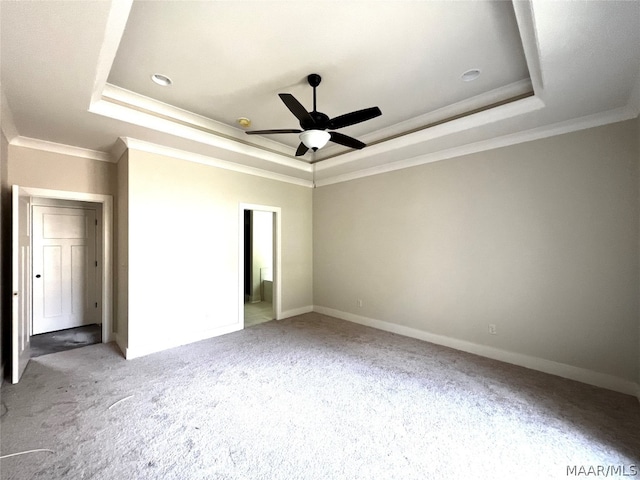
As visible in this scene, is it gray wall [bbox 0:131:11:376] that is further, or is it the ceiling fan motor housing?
gray wall [bbox 0:131:11:376]

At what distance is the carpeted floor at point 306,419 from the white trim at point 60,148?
101 inches

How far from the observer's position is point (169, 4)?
182cm

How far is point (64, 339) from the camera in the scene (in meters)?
3.96

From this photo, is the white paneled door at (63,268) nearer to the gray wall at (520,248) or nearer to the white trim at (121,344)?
the white trim at (121,344)

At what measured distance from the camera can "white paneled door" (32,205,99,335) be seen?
4.18 metres

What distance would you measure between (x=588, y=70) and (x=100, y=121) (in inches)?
172

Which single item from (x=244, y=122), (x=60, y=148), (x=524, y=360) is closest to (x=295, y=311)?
(x=244, y=122)

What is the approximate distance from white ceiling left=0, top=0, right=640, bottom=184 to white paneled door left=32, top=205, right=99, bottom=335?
1469 mm

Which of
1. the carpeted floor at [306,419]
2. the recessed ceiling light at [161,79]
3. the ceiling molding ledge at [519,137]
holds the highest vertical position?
the recessed ceiling light at [161,79]

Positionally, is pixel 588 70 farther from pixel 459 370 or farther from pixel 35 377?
pixel 35 377

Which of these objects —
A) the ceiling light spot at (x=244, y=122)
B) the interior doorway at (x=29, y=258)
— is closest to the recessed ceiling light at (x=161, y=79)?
the ceiling light spot at (x=244, y=122)

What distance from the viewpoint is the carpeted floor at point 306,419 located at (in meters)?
1.74

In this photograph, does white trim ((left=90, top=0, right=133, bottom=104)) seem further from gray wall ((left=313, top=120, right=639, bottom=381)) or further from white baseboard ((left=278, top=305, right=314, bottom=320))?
white baseboard ((left=278, top=305, right=314, bottom=320))

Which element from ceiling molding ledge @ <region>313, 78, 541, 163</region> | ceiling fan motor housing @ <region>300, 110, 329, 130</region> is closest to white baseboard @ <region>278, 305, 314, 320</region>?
ceiling molding ledge @ <region>313, 78, 541, 163</region>
